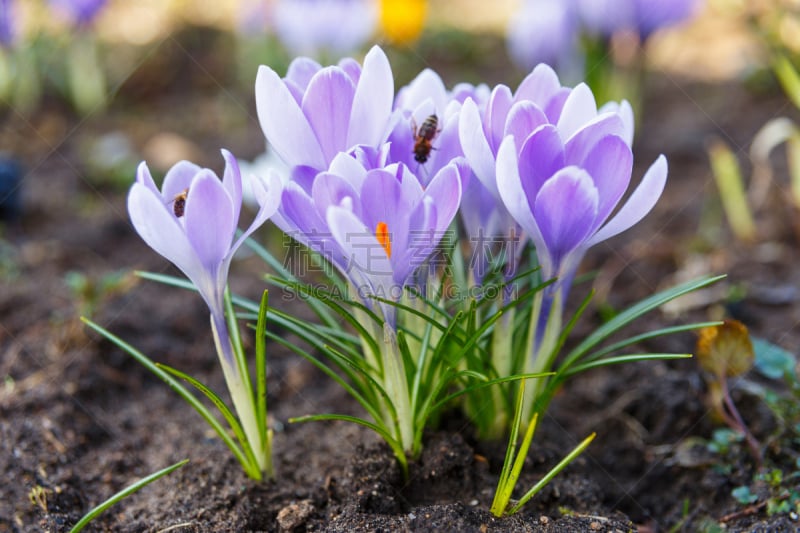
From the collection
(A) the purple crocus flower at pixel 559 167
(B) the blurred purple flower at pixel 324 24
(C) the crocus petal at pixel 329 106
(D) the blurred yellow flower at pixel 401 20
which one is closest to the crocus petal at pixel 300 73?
(C) the crocus petal at pixel 329 106

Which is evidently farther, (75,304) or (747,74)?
(747,74)

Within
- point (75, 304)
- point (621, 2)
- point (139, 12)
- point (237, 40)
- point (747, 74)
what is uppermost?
point (139, 12)

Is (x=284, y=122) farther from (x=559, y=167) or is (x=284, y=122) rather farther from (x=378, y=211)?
(x=559, y=167)

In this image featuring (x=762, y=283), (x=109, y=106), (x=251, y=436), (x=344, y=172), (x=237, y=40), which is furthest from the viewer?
(x=237, y=40)

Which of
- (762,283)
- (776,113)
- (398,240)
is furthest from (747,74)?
(398,240)

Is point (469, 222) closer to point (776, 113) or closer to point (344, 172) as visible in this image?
point (344, 172)

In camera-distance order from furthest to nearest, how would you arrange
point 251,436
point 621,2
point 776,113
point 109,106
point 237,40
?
1. point 237,40
2. point 109,106
3. point 776,113
4. point 621,2
5. point 251,436

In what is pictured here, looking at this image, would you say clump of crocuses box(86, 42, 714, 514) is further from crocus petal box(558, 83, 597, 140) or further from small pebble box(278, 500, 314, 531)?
small pebble box(278, 500, 314, 531)
